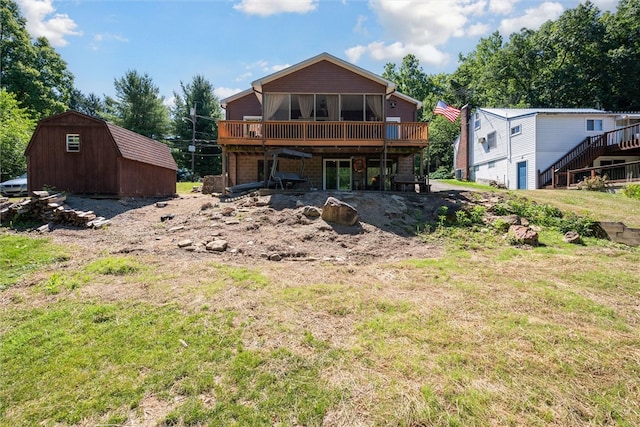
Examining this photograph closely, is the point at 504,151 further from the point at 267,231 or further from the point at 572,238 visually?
the point at 267,231

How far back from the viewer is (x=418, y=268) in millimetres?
6102

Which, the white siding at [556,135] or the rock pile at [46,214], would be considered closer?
the rock pile at [46,214]

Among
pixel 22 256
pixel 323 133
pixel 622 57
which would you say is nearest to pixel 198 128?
pixel 323 133

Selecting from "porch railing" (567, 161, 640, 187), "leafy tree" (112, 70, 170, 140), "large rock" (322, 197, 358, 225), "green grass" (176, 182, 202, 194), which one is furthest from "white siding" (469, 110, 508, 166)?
"leafy tree" (112, 70, 170, 140)

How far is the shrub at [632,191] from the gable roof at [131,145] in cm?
2284

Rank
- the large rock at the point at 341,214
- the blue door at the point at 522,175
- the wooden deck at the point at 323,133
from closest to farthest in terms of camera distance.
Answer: the large rock at the point at 341,214 < the wooden deck at the point at 323,133 < the blue door at the point at 522,175

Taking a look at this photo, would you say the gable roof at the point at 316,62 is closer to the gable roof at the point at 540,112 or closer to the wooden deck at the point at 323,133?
the wooden deck at the point at 323,133

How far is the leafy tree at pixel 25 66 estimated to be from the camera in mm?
29188

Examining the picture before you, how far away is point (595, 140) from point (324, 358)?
2700cm

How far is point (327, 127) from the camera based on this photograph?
1423 cm

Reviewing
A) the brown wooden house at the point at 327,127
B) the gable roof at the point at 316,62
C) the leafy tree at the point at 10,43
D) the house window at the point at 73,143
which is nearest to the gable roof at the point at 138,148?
the house window at the point at 73,143

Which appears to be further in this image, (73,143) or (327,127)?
(327,127)

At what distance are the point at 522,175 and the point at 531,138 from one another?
2.67 meters

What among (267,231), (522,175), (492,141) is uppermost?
(492,141)
